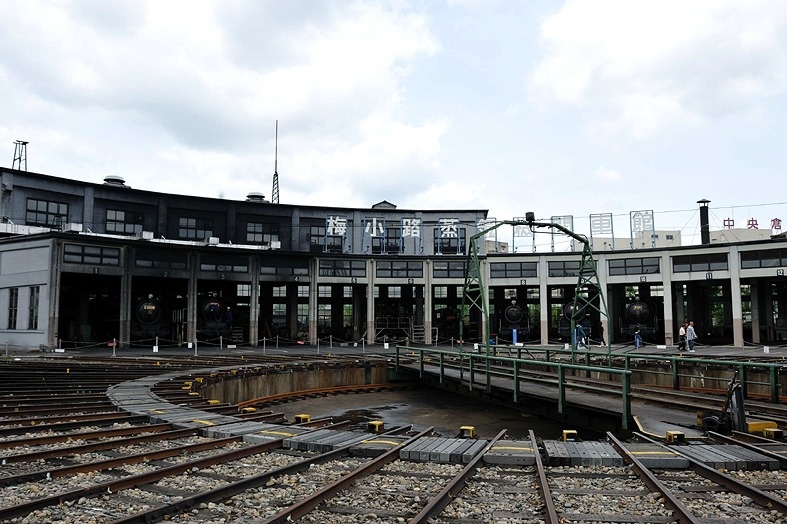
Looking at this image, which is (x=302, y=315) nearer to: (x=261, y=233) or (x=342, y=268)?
(x=261, y=233)

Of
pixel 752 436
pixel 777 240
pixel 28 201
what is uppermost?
pixel 28 201

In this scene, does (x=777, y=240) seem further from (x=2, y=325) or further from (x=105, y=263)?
(x=2, y=325)

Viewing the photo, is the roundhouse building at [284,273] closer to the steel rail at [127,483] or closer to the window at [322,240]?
the window at [322,240]

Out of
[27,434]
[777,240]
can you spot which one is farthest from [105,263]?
[777,240]

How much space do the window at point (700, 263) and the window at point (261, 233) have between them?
28371 millimetres

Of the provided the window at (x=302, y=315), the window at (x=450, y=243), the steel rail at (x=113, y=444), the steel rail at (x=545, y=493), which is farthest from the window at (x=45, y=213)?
the steel rail at (x=545, y=493)

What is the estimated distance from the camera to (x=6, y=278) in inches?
1286

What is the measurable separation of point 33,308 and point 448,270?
2581cm

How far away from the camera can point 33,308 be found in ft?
102

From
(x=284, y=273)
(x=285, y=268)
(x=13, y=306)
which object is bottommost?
(x=13, y=306)

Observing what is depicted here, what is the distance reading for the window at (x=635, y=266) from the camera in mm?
38812

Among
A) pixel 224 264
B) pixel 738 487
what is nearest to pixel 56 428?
pixel 738 487

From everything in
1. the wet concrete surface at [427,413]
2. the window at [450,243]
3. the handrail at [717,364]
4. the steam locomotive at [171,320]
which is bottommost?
the wet concrete surface at [427,413]

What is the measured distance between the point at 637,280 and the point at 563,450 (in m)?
33.3
